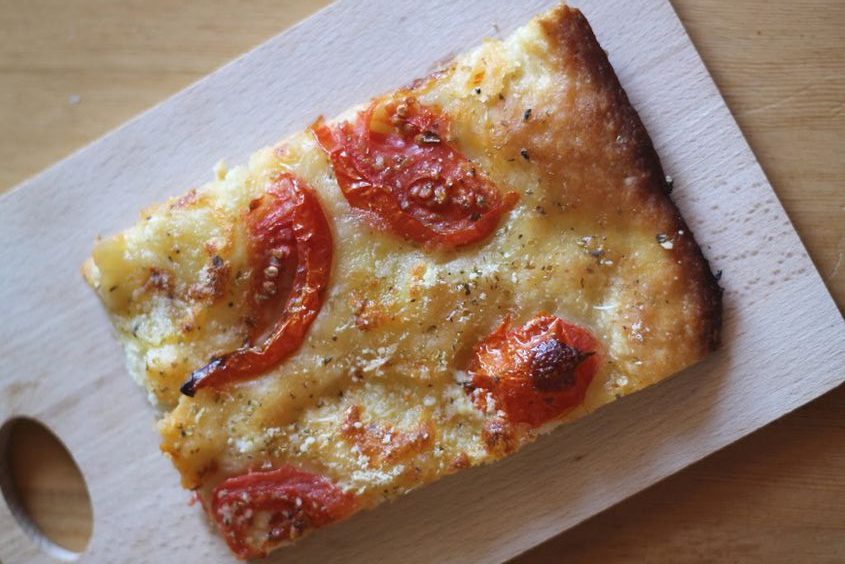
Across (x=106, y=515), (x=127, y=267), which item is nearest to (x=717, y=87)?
(x=127, y=267)

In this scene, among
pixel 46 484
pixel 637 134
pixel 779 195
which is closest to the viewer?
pixel 637 134

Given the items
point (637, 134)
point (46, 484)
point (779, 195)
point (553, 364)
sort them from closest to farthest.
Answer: point (553, 364) < point (637, 134) < point (779, 195) < point (46, 484)

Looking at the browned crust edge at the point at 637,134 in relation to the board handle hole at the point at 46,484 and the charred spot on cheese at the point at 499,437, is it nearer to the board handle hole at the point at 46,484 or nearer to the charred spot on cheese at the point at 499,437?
the charred spot on cheese at the point at 499,437

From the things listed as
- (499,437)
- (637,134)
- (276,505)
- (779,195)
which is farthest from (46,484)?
(779,195)

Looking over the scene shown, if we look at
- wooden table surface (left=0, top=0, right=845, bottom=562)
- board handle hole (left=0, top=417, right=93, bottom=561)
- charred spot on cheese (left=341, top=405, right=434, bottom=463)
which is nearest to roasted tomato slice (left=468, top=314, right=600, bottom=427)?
charred spot on cheese (left=341, top=405, right=434, bottom=463)

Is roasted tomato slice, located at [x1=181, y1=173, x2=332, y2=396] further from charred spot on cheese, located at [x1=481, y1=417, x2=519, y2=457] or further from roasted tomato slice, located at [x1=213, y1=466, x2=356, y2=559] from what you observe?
charred spot on cheese, located at [x1=481, y1=417, x2=519, y2=457]

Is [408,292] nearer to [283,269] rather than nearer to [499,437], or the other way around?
[283,269]

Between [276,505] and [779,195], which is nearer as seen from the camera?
[276,505]
